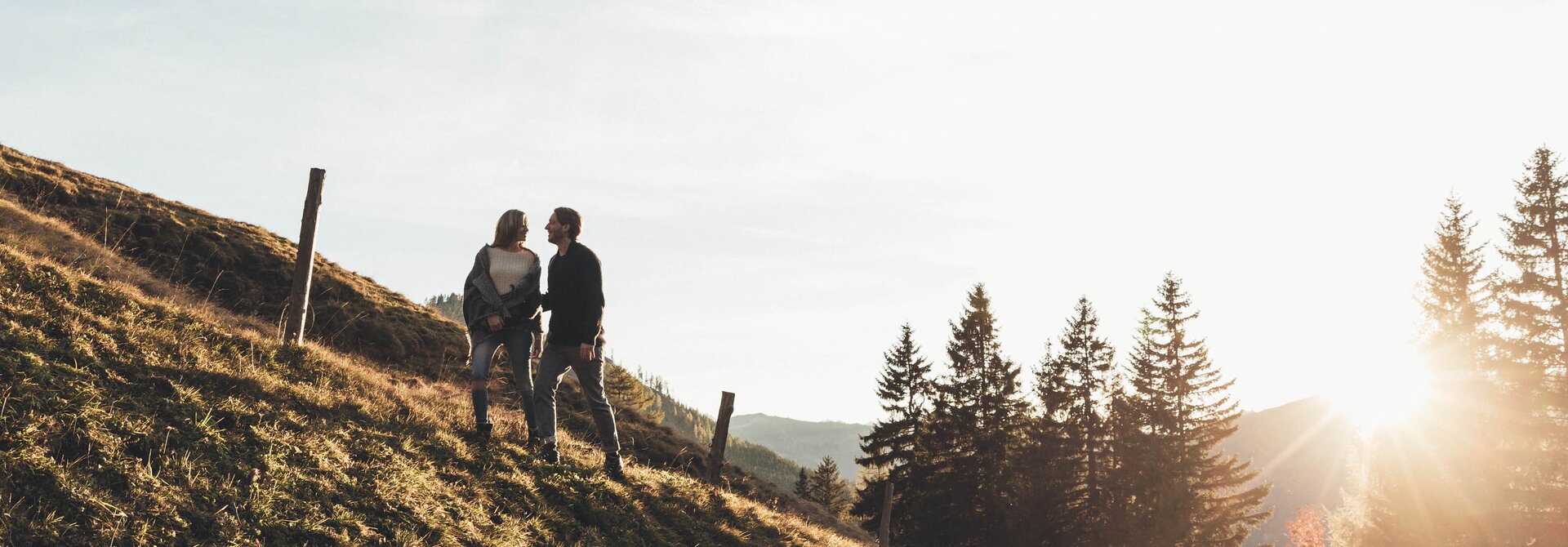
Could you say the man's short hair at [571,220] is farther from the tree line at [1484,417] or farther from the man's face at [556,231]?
the tree line at [1484,417]

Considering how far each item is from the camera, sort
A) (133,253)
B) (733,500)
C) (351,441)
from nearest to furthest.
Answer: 1. (351,441)
2. (733,500)
3. (133,253)

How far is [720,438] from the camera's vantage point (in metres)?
14.0

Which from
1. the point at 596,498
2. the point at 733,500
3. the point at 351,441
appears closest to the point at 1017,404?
the point at 733,500

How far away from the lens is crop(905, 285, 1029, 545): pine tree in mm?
31062

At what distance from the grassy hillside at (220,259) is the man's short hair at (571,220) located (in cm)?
966

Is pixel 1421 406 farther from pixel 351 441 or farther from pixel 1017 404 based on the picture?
pixel 351 441

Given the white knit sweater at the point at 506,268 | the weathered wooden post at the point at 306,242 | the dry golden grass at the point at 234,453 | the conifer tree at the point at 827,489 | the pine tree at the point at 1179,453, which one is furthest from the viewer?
the conifer tree at the point at 827,489

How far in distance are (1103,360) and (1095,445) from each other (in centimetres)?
459

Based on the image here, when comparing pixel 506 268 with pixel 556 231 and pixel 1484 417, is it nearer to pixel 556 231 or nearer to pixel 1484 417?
pixel 556 231

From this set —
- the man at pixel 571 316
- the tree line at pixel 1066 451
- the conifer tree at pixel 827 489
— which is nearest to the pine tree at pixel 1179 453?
the tree line at pixel 1066 451

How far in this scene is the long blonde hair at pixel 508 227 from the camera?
7.62 metres

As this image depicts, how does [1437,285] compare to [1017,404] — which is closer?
[1437,285]

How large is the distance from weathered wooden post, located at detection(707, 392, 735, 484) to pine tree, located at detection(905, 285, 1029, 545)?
19818 millimetres

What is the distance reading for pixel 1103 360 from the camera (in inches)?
1417
